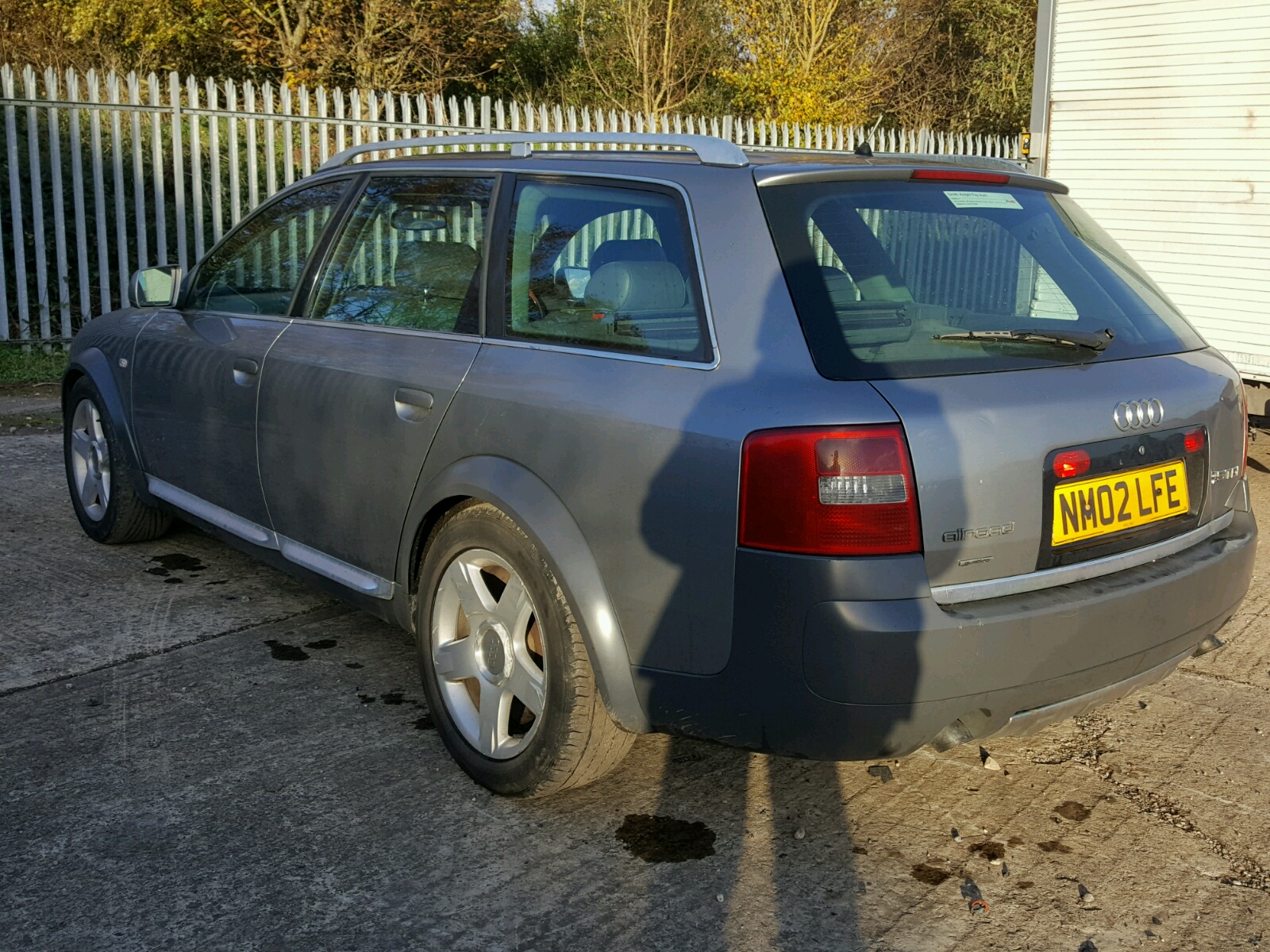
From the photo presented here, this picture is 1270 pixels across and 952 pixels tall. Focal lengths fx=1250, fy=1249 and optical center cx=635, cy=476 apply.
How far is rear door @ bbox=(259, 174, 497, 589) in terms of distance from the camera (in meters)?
3.49

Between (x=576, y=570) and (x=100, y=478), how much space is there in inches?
130

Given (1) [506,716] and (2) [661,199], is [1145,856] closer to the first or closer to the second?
(1) [506,716]

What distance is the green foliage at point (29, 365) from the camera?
9.70 metres

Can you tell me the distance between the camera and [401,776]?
338 cm

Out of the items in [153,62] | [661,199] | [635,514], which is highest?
[153,62]

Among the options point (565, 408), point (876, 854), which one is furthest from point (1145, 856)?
point (565, 408)

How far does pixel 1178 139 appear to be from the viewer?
7320 mm

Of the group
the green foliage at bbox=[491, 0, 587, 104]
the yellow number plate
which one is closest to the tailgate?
the yellow number plate

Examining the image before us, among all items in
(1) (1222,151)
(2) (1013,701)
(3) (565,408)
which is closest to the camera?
(2) (1013,701)

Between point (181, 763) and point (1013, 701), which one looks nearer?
point (1013, 701)

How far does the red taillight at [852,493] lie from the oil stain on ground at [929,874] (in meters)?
0.86

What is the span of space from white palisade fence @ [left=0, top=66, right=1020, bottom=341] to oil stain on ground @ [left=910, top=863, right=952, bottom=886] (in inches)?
291

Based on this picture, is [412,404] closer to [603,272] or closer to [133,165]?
[603,272]

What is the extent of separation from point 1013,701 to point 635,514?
3.05 feet
